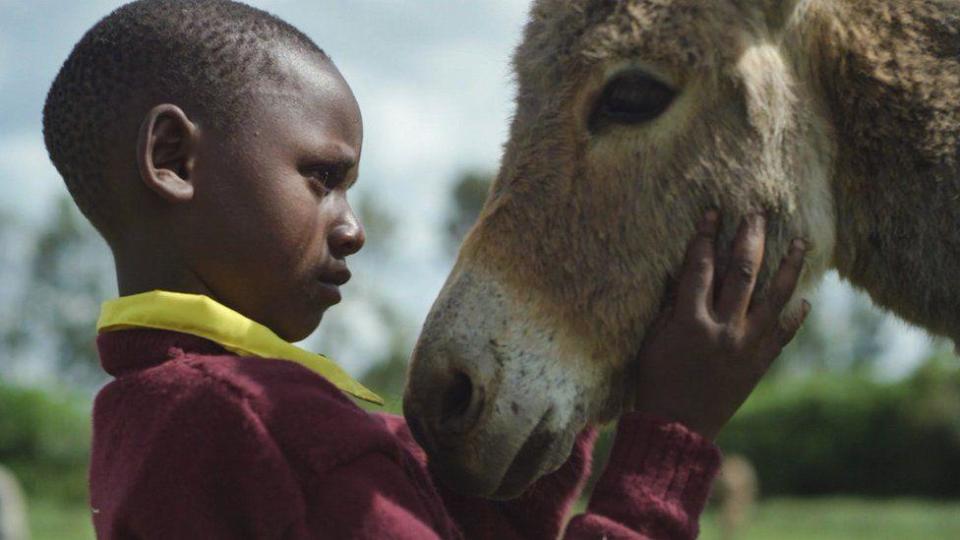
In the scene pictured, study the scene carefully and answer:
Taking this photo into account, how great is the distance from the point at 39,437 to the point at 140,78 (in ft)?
99.8

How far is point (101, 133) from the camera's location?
2.58 m

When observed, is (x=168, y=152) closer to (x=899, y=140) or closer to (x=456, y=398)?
(x=456, y=398)

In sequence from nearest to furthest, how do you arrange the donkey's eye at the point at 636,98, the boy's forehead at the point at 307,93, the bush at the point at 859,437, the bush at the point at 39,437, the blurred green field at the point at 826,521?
the boy's forehead at the point at 307,93
the donkey's eye at the point at 636,98
the blurred green field at the point at 826,521
the bush at the point at 39,437
the bush at the point at 859,437

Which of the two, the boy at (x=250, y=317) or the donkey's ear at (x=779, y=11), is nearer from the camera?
the boy at (x=250, y=317)

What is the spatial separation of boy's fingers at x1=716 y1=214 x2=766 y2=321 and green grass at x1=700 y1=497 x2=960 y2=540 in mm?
17123

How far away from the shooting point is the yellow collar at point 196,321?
2.41 meters

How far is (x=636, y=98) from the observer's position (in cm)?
290

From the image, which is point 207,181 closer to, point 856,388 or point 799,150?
point 799,150

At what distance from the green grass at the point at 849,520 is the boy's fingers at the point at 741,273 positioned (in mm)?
17123

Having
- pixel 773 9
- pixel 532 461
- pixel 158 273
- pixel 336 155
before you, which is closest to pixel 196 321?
pixel 158 273

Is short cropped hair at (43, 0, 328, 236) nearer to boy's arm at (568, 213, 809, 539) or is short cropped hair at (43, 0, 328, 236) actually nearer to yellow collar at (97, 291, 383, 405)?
yellow collar at (97, 291, 383, 405)

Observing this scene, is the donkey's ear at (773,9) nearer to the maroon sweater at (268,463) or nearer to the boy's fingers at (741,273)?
the boy's fingers at (741,273)

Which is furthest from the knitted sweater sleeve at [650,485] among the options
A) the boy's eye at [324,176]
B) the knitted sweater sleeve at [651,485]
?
the boy's eye at [324,176]

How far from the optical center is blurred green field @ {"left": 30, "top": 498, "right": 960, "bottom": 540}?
19312 millimetres
